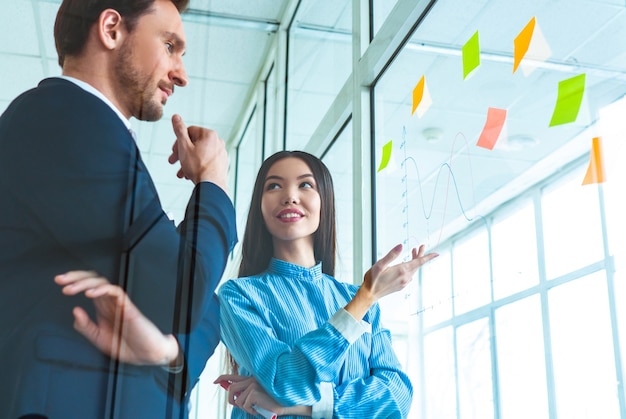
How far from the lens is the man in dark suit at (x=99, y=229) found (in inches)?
22.6

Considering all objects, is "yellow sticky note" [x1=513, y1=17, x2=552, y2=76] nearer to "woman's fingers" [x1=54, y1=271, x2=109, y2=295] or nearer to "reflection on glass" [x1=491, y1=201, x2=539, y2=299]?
"reflection on glass" [x1=491, y1=201, x2=539, y2=299]

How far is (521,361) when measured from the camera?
1.06 metres

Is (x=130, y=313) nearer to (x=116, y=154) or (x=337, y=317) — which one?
(x=116, y=154)

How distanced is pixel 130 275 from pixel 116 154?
0.11 meters

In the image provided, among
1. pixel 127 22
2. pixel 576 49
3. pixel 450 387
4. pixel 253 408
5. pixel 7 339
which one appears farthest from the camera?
pixel 450 387

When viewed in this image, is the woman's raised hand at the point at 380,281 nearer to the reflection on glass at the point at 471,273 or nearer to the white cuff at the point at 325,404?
the white cuff at the point at 325,404

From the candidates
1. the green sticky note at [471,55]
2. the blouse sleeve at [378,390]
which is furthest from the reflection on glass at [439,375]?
the green sticky note at [471,55]

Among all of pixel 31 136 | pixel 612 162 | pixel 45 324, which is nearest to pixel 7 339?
pixel 45 324

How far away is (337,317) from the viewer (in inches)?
36.1

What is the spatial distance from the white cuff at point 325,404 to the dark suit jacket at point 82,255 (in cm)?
29

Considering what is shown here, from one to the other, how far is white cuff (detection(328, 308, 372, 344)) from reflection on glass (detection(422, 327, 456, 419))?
14.0 inches

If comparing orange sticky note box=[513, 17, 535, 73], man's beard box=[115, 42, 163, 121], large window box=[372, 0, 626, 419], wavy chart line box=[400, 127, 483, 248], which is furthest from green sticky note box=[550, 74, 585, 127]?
man's beard box=[115, 42, 163, 121]

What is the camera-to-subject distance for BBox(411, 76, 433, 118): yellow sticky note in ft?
4.39

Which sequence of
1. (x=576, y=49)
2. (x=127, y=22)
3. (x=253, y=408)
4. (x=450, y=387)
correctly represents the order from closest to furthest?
1. (x=127, y=22)
2. (x=253, y=408)
3. (x=576, y=49)
4. (x=450, y=387)
